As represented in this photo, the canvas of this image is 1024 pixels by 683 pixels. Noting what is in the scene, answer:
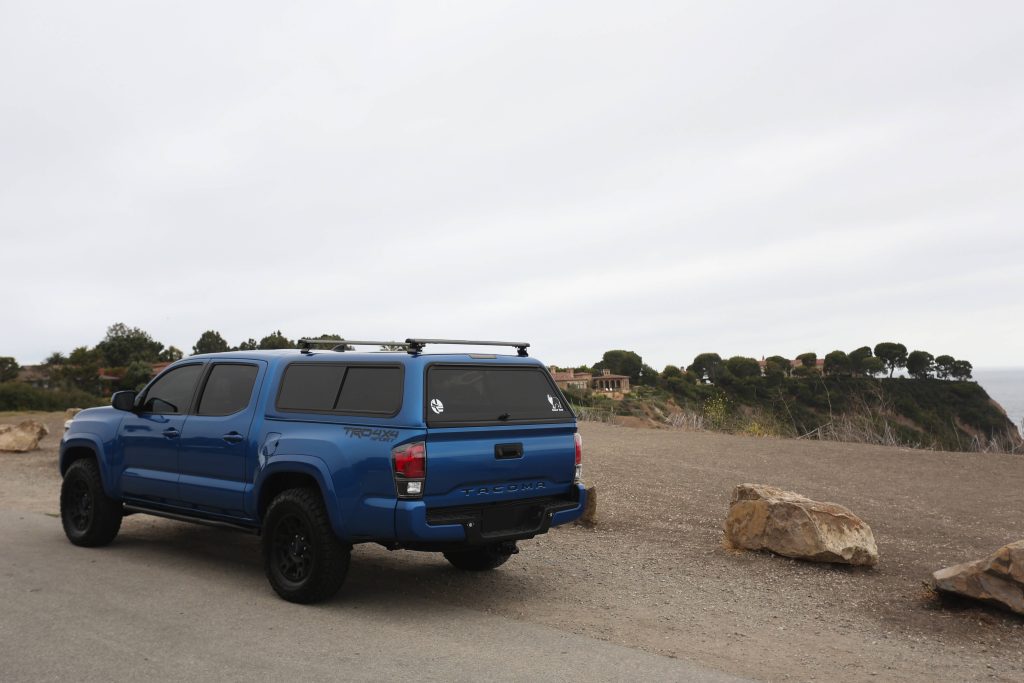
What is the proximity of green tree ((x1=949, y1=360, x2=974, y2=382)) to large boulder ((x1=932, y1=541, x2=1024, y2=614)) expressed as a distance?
46.0 meters

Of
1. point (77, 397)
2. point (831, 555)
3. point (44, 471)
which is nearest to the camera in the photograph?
point (831, 555)

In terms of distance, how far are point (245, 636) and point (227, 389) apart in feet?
8.62

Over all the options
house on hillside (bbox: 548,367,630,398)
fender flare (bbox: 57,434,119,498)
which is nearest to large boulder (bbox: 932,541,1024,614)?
fender flare (bbox: 57,434,119,498)

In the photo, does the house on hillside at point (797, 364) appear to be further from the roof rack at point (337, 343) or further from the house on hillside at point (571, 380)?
the roof rack at point (337, 343)

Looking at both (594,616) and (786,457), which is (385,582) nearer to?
(594,616)

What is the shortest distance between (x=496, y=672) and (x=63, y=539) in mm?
6281

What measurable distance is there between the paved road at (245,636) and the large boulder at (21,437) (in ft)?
42.2

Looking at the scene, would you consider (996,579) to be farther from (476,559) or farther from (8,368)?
(8,368)

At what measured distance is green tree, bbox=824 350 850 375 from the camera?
52.5m

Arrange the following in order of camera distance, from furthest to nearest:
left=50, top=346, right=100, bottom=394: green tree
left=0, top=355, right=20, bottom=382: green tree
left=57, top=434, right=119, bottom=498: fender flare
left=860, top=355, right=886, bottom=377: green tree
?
left=0, top=355, right=20, bottom=382: green tree → left=50, top=346, right=100, bottom=394: green tree → left=860, top=355, right=886, bottom=377: green tree → left=57, top=434, right=119, bottom=498: fender flare

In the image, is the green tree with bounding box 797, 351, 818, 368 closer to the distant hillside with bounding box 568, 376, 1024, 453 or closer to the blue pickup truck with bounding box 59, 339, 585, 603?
the distant hillside with bounding box 568, 376, 1024, 453

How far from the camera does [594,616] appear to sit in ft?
22.3

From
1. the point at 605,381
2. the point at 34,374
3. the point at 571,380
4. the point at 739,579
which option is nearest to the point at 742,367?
the point at 605,381

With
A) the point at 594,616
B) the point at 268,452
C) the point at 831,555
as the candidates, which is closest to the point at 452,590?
the point at 594,616
